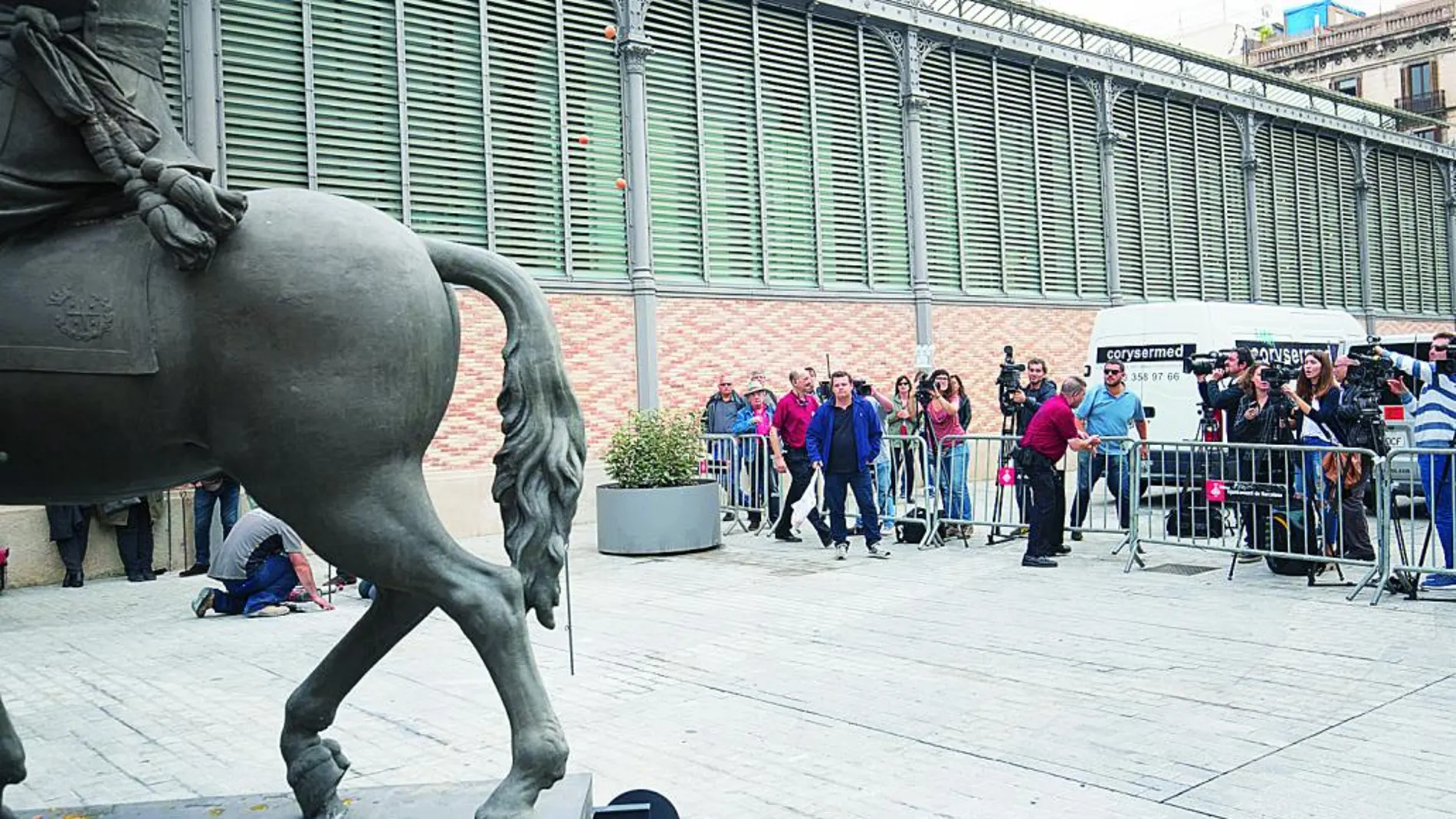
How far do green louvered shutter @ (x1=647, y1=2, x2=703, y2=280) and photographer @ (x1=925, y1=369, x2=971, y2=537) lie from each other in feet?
16.9

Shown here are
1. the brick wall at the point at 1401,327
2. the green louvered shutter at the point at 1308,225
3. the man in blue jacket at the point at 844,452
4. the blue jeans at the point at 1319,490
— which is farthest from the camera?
the brick wall at the point at 1401,327

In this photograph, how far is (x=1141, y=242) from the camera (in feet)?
80.9

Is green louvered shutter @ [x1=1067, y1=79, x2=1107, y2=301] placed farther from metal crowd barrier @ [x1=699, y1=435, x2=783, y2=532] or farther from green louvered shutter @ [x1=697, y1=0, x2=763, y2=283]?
metal crowd barrier @ [x1=699, y1=435, x2=783, y2=532]

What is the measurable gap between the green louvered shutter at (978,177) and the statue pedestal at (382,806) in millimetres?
18692

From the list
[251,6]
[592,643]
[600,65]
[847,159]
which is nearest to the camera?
[592,643]

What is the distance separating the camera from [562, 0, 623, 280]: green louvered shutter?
53.4ft

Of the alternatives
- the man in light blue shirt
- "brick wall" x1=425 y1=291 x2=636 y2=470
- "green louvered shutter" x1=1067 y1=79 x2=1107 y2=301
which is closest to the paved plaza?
the man in light blue shirt

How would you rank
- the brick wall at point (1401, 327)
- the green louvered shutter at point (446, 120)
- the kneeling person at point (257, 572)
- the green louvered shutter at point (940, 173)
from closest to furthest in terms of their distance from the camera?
the kneeling person at point (257, 572)
the green louvered shutter at point (446, 120)
the green louvered shutter at point (940, 173)
the brick wall at point (1401, 327)

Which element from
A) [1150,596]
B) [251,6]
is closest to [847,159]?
[251,6]

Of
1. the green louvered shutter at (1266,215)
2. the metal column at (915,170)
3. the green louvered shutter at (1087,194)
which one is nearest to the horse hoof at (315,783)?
the metal column at (915,170)

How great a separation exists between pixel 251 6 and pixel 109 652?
8.47 meters

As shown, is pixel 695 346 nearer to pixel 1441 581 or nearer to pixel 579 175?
pixel 579 175

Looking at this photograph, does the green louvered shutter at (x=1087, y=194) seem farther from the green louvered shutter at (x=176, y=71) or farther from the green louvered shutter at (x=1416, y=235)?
the green louvered shutter at (x=176, y=71)

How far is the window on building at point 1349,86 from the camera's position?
50594 millimetres
